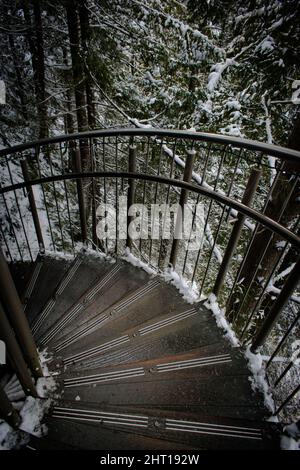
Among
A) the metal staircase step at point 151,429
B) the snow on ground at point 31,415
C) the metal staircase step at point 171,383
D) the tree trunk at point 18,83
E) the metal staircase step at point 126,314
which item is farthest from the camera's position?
the tree trunk at point 18,83

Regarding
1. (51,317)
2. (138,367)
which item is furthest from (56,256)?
(138,367)

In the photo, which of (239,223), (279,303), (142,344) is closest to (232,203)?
(239,223)

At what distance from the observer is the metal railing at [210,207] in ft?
7.36

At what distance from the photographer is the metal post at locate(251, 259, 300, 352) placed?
195 cm

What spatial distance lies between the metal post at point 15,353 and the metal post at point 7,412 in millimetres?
158

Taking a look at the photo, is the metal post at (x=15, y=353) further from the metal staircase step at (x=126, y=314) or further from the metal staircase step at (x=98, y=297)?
the metal staircase step at (x=98, y=297)

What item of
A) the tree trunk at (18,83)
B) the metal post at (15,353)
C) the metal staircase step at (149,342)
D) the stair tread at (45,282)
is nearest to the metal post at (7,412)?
the metal post at (15,353)

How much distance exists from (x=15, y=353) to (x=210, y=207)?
1.99 meters

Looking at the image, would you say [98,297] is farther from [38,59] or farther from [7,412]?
[38,59]

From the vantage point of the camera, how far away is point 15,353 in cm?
167

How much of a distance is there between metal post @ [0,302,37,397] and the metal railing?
5.64 feet

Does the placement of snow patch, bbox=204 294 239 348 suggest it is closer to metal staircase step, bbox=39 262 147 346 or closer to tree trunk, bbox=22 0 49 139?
metal staircase step, bbox=39 262 147 346

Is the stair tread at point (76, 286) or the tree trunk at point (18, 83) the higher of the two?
the tree trunk at point (18, 83)

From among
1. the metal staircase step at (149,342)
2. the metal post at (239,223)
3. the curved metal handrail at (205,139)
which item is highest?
the curved metal handrail at (205,139)
